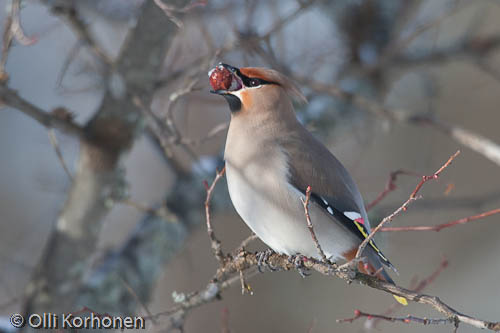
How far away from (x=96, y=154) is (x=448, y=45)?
11.3 feet

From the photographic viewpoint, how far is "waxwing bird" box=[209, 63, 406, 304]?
3182mm

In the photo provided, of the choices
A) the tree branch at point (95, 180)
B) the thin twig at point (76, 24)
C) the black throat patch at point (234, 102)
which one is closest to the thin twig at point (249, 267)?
the black throat patch at point (234, 102)

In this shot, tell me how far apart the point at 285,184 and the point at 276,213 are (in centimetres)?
15

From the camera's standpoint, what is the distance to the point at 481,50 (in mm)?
5445

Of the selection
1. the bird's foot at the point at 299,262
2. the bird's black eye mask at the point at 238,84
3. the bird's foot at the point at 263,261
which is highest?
the bird's black eye mask at the point at 238,84

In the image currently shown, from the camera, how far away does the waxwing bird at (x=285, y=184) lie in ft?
10.4

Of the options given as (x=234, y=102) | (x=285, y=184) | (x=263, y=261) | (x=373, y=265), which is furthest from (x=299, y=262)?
(x=234, y=102)

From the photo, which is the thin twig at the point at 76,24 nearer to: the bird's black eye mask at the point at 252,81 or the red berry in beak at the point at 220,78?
the red berry in beak at the point at 220,78

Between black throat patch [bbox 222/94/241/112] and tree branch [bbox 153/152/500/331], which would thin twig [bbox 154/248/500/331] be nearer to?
tree branch [bbox 153/152/500/331]

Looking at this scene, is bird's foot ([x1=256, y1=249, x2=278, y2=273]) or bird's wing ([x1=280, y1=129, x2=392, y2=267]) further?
bird's wing ([x1=280, y1=129, x2=392, y2=267])

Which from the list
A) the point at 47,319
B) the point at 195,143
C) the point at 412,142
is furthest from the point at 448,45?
the point at 47,319

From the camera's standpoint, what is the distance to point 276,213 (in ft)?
10.4

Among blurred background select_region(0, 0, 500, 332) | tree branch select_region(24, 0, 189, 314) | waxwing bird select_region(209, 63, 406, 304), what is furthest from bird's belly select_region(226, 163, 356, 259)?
tree branch select_region(24, 0, 189, 314)

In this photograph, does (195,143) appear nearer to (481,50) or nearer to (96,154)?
(96,154)
